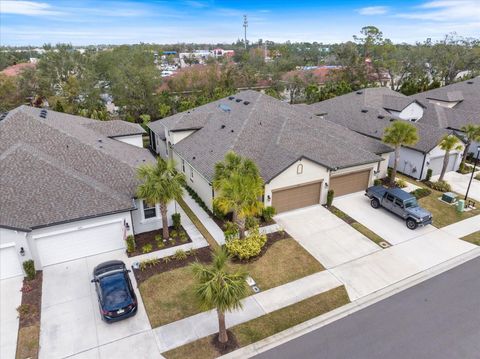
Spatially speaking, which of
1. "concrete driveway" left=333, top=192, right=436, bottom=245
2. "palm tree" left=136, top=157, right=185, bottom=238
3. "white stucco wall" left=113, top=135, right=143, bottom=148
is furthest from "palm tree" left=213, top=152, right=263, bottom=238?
"white stucco wall" left=113, top=135, right=143, bottom=148

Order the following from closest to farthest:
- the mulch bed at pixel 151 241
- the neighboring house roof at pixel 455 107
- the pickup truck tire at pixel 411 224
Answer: the mulch bed at pixel 151 241, the pickup truck tire at pixel 411 224, the neighboring house roof at pixel 455 107

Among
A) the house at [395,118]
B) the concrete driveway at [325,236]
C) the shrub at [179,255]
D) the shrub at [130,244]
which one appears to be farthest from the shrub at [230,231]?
the house at [395,118]

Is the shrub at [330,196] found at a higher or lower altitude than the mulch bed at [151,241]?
higher

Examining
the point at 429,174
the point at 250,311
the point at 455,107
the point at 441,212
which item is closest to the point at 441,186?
the point at 429,174

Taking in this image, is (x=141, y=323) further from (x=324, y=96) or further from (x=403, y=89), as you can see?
(x=403, y=89)

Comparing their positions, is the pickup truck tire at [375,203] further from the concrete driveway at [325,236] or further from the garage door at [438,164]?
the garage door at [438,164]

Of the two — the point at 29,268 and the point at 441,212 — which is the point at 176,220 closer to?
the point at 29,268
